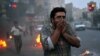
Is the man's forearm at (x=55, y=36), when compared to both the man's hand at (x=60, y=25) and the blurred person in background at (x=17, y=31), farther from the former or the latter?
the blurred person in background at (x=17, y=31)

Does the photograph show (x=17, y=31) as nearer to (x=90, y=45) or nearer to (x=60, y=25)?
(x=90, y=45)

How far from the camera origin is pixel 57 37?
4570 millimetres

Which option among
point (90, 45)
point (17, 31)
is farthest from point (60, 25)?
point (90, 45)

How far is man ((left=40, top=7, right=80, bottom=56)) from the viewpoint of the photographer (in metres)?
4.58

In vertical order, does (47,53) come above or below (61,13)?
below

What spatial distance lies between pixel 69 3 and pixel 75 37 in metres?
51.4

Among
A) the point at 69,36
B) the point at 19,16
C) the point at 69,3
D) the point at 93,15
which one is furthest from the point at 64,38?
the point at 93,15

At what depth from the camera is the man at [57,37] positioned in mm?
4582

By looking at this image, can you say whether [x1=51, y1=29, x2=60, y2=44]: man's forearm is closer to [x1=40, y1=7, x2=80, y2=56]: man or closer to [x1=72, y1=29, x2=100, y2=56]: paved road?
[x1=40, y1=7, x2=80, y2=56]: man

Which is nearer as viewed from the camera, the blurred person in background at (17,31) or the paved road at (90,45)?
the blurred person in background at (17,31)

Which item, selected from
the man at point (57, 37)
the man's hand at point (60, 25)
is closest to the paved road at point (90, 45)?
the man at point (57, 37)

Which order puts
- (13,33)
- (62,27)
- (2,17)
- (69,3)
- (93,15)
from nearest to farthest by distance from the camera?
1. (62,27)
2. (13,33)
3. (2,17)
4. (69,3)
5. (93,15)

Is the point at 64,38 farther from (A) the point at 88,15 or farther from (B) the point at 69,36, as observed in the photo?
(A) the point at 88,15

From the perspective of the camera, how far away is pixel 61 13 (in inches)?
183
